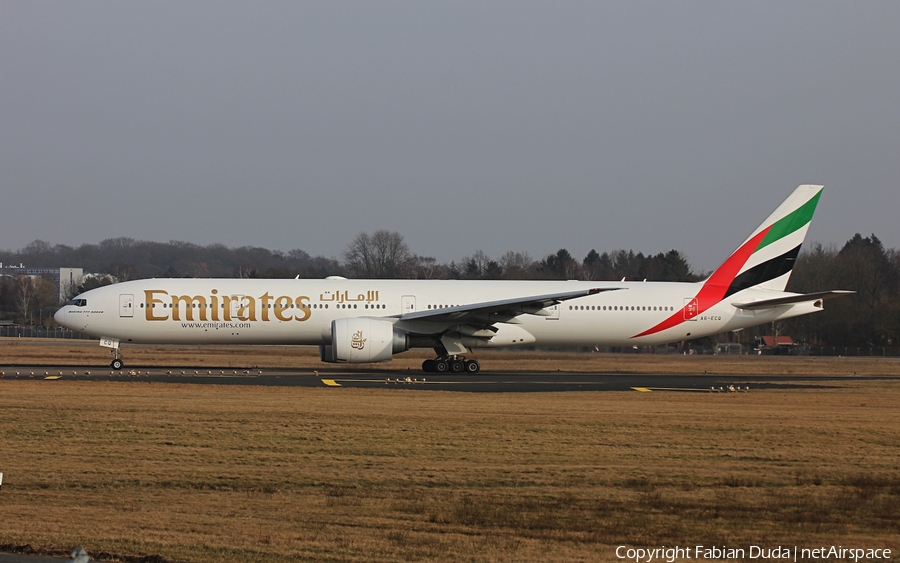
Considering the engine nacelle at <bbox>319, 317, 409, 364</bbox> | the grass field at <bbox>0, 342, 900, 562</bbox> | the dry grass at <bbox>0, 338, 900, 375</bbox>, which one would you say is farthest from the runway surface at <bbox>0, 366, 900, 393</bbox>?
the grass field at <bbox>0, 342, 900, 562</bbox>

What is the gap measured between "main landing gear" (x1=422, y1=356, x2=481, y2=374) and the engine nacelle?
214 cm

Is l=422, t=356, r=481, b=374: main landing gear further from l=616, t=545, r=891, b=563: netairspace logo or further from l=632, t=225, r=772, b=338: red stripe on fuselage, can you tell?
l=616, t=545, r=891, b=563: netairspace logo

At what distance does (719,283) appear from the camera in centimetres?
3456

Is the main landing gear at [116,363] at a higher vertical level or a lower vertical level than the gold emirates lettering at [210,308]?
lower

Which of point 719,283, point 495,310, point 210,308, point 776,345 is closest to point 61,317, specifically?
point 210,308

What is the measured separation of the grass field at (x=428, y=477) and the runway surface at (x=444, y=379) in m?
4.47

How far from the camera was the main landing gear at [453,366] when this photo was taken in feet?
104

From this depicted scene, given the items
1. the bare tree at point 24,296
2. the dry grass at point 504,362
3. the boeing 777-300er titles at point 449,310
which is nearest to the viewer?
the boeing 777-300er titles at point 449,310

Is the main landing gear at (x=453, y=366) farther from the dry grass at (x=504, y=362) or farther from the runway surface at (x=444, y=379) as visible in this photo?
the dry grass at (x=504, y=362)

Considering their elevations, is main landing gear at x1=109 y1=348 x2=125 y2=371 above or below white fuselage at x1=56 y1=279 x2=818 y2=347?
below

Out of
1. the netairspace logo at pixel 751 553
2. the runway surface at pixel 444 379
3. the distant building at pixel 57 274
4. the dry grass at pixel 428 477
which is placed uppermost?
the distant building at pixel 57 274

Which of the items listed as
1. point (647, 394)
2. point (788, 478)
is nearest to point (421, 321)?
point (647, 394)

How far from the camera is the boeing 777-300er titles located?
31312 mm

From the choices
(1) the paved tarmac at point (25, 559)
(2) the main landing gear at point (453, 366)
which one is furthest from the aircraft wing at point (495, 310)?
(1) the paved tarmac at point (25, 559)
